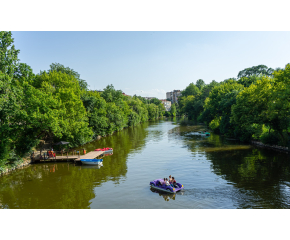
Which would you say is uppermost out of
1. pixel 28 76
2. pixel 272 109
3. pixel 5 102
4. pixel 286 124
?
pixel 28 76

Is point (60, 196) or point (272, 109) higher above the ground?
point (272, 109)

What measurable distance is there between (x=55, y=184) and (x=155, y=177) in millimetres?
10508

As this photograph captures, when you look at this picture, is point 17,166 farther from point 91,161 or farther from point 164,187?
point 164,187

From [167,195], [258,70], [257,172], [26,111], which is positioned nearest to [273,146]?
[257,172]

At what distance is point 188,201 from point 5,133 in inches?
860

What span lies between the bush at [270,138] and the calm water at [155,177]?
9.22ft

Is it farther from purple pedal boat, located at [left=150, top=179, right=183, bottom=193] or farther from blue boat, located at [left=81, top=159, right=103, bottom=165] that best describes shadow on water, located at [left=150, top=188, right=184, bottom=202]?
blue boat, located at [left=81, top=159, right=103, bottom=165]

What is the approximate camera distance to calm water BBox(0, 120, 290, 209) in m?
18.3

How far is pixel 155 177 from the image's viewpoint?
2495 centimetres

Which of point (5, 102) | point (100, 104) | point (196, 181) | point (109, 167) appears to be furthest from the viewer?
point (100, 104)

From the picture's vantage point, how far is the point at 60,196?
20219mm

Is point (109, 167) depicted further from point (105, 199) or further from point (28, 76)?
point (28, 76)

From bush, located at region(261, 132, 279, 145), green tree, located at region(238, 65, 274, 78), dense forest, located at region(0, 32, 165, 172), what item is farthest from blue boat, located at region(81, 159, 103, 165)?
green tree, located at region(238, 65, 274, 78)

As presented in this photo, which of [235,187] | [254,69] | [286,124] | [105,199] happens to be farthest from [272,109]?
[254,69]
